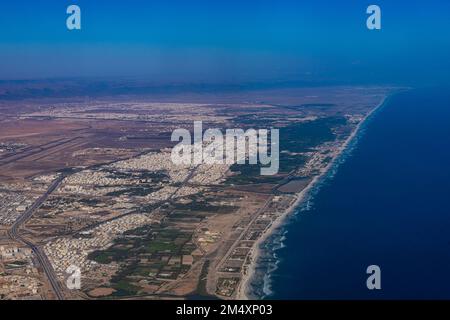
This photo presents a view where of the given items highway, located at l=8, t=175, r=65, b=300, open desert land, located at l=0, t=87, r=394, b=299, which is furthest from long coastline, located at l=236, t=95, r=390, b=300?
highway, located at l=8, t=175, r=65, b=300

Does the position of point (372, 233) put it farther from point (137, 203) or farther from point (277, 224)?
point (137, 203)

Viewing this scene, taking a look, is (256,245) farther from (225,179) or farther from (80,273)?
(225,179)

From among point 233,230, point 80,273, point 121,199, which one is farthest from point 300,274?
point 121,199

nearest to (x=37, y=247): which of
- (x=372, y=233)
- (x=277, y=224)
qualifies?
(x=277, y=224)
